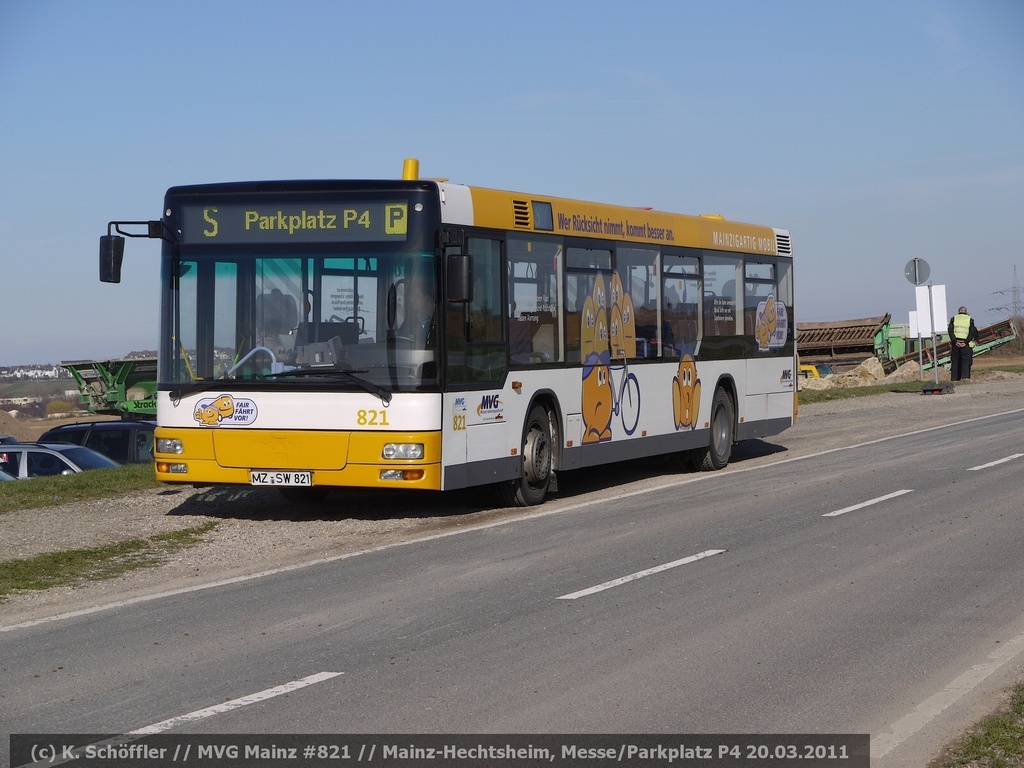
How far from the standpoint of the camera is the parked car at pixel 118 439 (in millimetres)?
23703

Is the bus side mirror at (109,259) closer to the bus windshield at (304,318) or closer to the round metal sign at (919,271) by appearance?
the bus windshield at (304,318)

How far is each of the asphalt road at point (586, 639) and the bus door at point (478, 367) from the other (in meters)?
1.05

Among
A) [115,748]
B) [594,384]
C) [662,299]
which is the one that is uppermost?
[662,299]

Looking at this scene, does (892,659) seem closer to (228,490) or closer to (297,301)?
(297,301)

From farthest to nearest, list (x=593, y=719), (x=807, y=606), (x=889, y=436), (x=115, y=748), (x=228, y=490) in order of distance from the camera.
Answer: (x=889, y=436), (x=228, y=490), (x=807, y=606), (x=593, y=719), (x=115, y=748)

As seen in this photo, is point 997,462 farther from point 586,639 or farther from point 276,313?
point 586,639

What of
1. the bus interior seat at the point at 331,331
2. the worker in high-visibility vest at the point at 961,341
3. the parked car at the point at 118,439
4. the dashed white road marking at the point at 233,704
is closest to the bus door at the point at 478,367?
the bus interior seat at the point at 331,331

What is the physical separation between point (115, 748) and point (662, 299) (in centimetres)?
1189

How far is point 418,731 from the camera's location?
587cm

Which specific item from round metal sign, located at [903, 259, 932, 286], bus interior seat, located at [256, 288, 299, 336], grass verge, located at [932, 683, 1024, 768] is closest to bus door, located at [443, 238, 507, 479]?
bus interior seat, located at [256, 288, 299, 336]

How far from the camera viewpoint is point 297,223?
1263 centimetres

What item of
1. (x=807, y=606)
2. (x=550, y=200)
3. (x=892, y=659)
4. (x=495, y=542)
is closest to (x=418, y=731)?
(x=892, y=659)

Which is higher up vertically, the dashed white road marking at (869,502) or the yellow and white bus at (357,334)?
the yellow and white bus at (357,334)

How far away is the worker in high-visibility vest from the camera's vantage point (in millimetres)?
37781
